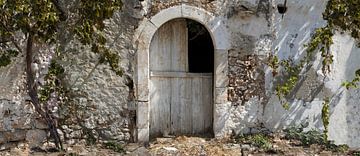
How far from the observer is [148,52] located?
7234 mm

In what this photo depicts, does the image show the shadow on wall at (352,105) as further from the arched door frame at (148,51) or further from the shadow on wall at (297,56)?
the arched door frame at (148,51)

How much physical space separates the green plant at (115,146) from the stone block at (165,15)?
190 centimetres

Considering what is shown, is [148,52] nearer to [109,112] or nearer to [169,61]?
[169,61]

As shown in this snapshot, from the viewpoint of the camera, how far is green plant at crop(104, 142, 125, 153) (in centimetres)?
705

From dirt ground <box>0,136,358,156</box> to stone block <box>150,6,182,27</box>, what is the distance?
1.83 metres

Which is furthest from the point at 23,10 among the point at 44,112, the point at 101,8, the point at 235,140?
the point at 235,140

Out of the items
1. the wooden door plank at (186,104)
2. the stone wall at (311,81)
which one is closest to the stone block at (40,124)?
the wooden door plank at (186,104)

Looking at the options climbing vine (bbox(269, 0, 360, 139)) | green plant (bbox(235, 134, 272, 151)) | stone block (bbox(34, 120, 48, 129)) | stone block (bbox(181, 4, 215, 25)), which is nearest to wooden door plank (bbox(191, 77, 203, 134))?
green plant (bbox(235, 134, 272, 151))

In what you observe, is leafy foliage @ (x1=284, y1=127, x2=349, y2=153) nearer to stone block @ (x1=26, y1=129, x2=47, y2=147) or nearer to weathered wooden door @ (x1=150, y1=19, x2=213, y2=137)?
weathered wooden door @ (x1=150, y1=19, x2=213, y2=137)

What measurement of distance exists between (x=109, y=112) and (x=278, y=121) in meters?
2.65

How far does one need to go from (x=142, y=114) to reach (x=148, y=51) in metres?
0.96

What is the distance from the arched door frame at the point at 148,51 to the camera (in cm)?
720

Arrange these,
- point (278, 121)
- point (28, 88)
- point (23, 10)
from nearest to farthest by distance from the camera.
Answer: point (23, 10) → point (28, 88) → point (278, 121)

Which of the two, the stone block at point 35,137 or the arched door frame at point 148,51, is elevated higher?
the arched door frame at point 148,51
